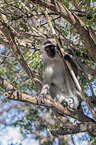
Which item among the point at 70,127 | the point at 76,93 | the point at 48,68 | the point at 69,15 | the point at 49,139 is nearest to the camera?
the point at 69,15

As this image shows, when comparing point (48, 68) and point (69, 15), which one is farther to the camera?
point (48, 68)

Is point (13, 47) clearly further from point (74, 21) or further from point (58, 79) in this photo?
point (58, 79)

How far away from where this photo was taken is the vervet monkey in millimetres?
3947

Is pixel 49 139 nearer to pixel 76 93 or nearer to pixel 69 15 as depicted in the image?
pixel 76 93

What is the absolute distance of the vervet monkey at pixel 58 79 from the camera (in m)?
3.95

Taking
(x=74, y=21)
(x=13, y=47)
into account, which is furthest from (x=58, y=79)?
(x=74, y=21)

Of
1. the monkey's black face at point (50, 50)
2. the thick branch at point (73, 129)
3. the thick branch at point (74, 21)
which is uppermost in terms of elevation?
the monkey's black face at point (50, 50)

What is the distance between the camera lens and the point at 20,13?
4.32 metres

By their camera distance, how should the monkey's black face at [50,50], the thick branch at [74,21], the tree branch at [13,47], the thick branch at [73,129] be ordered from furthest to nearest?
the monkey's black face at [50,50]
the tree branch at [13,47]
the thick branch at [73,129]
the thick branch at [74,21]

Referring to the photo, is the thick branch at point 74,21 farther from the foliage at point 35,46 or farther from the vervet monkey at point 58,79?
the vervet monkey at point 58,79

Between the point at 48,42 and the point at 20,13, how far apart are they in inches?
34.3

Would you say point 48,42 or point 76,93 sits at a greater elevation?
point 48,42

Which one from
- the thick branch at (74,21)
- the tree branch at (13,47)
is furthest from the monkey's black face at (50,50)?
the thick branch at (74,21)

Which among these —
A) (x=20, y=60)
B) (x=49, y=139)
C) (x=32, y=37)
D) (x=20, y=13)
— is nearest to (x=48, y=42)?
(x=32, y=37)
